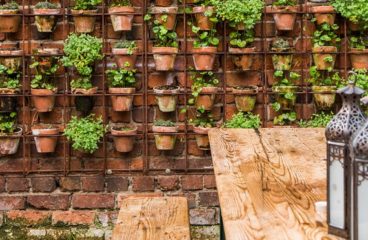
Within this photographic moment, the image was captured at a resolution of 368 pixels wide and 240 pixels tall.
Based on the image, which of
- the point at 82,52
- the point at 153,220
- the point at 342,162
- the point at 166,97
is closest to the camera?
the point at 342,162

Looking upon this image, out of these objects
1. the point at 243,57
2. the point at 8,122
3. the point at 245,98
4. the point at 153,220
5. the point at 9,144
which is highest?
the point at 243,57

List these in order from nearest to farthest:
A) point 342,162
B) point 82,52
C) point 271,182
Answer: point 342,162
point 271,182
point 82,52

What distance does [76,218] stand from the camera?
3.60 metres

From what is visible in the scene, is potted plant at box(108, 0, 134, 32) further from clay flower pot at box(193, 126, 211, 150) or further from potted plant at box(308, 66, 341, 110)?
potted plant at box(308, 66, 341, 110)

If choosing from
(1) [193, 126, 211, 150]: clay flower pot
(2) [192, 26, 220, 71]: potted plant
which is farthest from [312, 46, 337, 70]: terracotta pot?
(1) [193, 126, 211, 150]: clay flower pot

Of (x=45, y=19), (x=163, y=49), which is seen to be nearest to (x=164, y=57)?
(x=163, y=49)

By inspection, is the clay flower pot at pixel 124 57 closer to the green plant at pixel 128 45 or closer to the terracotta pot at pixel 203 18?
the green plant at pixel 128 45

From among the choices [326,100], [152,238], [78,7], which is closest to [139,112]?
[78,7]

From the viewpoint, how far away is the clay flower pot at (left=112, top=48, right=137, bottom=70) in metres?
3.49

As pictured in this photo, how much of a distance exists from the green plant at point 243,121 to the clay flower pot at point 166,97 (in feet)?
0.98

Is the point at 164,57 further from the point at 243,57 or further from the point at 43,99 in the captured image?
the point at 43,99

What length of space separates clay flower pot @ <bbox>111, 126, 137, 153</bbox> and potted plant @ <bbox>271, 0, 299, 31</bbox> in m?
0.93

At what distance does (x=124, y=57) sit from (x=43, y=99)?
0.47 m

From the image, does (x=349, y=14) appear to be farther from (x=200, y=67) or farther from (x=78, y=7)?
(x=78, y=7)
